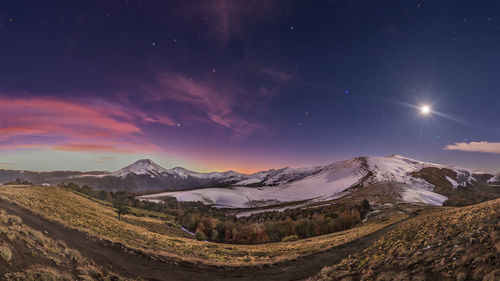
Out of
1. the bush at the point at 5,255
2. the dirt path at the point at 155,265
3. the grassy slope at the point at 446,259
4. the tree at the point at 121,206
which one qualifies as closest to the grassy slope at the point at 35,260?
the bush at the point at 5,255

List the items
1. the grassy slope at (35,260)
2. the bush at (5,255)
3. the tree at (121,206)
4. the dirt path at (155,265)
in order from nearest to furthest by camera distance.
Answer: the grassy slope at (35,260), the bush at (5,255), the dirt path at (155,265), the tree at (121,206)

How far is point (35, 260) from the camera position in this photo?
34.4ft

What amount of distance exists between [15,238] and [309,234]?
171 feet

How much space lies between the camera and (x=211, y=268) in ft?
64.3

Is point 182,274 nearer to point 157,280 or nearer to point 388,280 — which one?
point 157,280

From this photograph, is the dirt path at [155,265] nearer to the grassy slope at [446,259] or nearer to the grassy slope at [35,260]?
the grassy slope at [35,260]

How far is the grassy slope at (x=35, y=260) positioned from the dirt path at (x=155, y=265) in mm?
3256

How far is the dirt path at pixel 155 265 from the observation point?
1666 centimetres

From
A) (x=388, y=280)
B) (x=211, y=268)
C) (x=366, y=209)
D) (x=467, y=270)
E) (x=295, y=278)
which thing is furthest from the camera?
(x=366, y=209)

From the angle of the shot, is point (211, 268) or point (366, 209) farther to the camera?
point (366, 209)

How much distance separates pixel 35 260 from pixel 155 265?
9879 mm

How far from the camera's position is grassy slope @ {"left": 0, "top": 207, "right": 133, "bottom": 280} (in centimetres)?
880

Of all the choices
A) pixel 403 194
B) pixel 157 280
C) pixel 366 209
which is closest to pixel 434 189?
pixel 403 194

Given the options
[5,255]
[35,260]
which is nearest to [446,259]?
[5,255]
